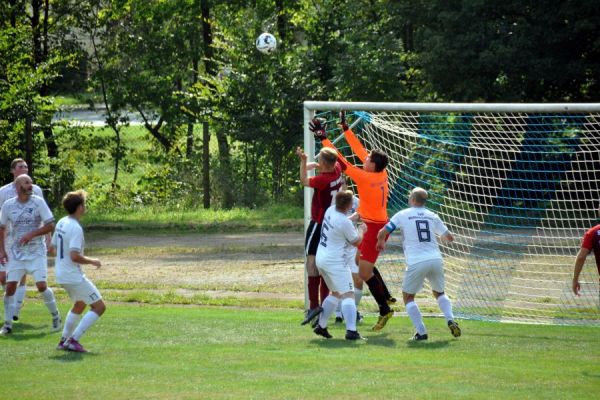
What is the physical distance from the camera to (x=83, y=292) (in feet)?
33.8

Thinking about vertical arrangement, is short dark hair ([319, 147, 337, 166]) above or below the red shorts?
above

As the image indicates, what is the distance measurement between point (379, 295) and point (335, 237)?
140 cm

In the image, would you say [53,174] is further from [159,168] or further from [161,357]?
[161,357]

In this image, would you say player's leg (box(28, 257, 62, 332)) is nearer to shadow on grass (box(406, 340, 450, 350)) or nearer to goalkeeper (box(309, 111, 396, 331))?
goalkeeper (box(309, 111, 396, 331))

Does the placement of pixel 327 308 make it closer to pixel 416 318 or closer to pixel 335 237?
pixel 335 237

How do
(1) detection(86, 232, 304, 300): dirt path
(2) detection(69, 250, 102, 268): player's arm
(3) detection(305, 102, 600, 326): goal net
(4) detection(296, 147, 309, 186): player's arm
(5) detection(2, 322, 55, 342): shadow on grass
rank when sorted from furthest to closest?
(1) detection(86, 232, 304, 300): dirt path → (3) detection(305, 102, 600, 326): goal net → (4) detection(296, 147, 309, 186): player's arm → (5) detection(2, 322, 55, 342): shadow on grass → (2) detection(69, 250, 102, 268): player's arm

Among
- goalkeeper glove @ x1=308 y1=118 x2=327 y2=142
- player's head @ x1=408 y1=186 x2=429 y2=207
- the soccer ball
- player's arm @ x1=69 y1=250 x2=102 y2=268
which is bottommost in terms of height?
player's arm @ x1=69 y1=250 x2=102 y2=268

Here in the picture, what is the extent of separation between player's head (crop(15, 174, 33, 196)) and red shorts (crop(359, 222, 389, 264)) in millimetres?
3963

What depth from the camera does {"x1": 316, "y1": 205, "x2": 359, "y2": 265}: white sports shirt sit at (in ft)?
36.0

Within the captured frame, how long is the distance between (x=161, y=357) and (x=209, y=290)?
20.4 feet

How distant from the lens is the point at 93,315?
10.4 meters

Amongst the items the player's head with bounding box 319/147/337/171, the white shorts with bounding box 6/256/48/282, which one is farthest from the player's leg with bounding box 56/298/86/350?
the player's head with bounding box 319/147/337/171

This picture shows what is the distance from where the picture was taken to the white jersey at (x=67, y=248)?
1017 cm

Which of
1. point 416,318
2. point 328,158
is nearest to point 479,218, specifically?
point 328,158
